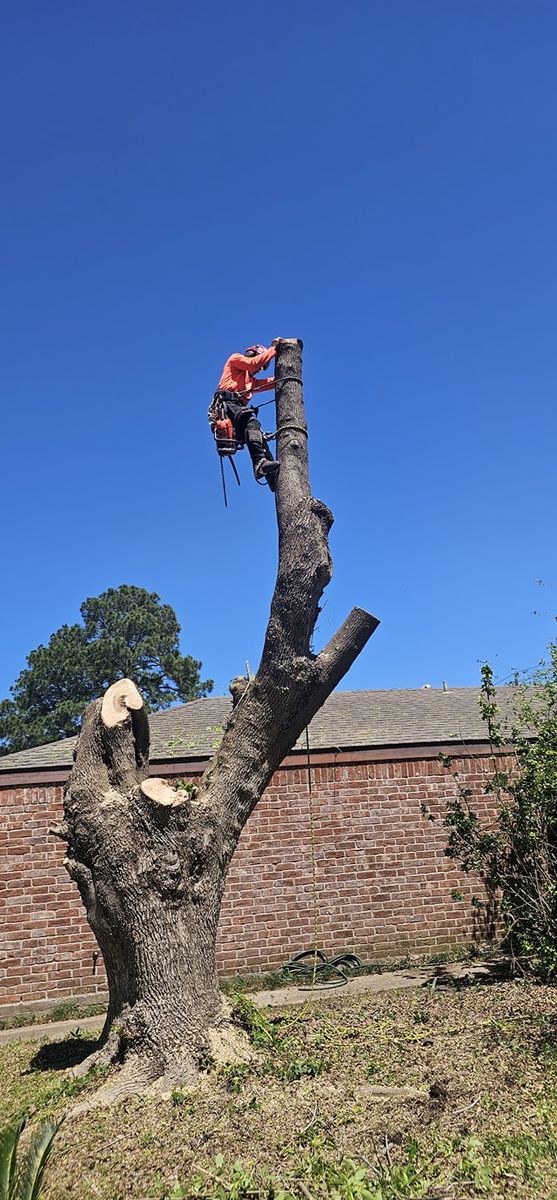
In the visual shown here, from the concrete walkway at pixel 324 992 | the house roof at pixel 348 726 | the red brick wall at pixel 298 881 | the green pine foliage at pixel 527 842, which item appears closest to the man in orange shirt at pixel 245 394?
the green pine foliage at pixel 527 842

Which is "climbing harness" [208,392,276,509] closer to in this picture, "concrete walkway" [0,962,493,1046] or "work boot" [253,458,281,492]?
"work boot" [253,458,281,492]

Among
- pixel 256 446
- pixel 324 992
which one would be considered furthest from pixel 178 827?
pixel 324 992

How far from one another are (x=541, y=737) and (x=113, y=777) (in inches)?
174

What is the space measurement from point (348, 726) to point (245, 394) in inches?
236

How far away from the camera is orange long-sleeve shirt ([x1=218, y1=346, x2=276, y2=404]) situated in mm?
7137

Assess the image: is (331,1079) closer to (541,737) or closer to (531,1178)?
(531,1178)

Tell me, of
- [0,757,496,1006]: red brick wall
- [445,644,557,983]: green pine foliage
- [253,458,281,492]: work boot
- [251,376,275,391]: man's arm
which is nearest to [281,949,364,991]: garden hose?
[0,757,496,1006]: red brick wall

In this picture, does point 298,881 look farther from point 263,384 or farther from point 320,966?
point 263,384

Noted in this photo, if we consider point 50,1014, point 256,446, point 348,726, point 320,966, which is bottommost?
point 50,1014

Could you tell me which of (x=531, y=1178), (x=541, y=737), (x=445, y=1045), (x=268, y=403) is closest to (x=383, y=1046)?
(x=445, y=1045)

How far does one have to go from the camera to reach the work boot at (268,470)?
638cm

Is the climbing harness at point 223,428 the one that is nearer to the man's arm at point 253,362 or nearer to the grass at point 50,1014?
the man's arm at point 253,362

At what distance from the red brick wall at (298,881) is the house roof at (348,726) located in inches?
17.0

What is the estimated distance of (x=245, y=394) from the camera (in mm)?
7152
